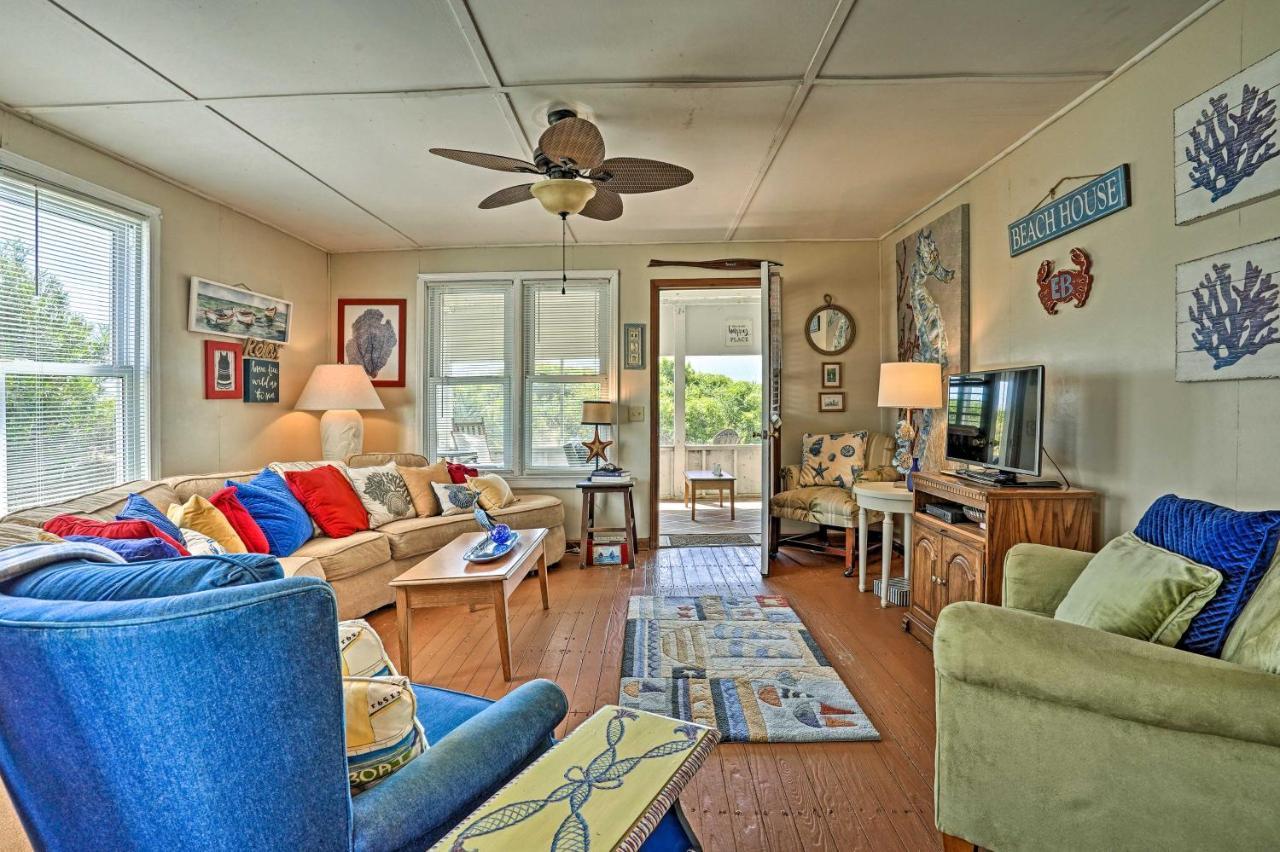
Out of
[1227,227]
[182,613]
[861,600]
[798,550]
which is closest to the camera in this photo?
[182,613]

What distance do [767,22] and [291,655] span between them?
234cm

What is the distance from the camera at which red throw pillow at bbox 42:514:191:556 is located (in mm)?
2107

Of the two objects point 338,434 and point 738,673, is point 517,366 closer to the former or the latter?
point 338,434

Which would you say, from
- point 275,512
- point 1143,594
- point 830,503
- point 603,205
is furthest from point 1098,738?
point 275,512

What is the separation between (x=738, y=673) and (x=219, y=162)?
Answer: 3755 mm

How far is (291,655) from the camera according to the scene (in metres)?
0.79

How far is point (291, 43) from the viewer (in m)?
2.23

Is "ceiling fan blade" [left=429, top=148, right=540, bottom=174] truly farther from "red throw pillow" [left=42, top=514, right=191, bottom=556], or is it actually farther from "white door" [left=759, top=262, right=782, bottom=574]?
"white door" [left=759, top=262, right=782, bottom=574]

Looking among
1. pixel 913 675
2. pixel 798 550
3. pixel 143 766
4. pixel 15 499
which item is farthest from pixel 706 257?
pixel 143 766

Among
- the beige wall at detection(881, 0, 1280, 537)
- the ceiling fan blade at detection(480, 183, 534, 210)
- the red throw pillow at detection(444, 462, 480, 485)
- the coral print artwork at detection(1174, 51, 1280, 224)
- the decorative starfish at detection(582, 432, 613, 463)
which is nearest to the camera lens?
→ the coral print artwork at detection(1174, 51, 1280, 224)

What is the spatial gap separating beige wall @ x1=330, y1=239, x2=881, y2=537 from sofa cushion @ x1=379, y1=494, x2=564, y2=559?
0.49 meters

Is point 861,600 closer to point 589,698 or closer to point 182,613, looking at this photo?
point 589,698

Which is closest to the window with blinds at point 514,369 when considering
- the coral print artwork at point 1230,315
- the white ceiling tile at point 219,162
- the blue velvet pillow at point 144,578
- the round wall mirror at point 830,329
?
the white ceiling tile at point 219,162

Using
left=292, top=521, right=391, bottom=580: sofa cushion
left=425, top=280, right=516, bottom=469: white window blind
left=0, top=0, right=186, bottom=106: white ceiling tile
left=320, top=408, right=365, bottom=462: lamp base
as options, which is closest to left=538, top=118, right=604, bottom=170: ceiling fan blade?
left=0, top=0, right=186, bottom=106: white ceiling tile
